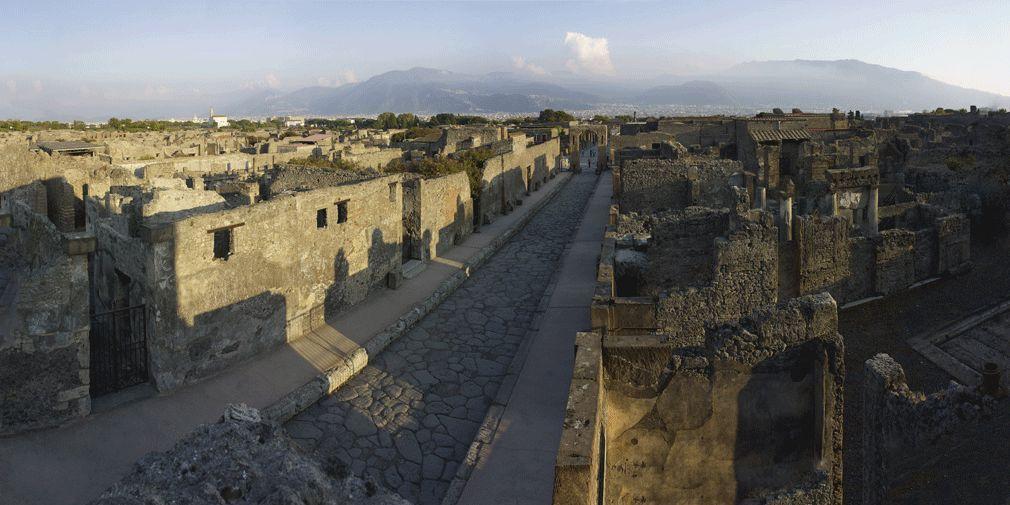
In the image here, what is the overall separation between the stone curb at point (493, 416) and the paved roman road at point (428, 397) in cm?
21

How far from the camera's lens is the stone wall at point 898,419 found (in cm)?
448

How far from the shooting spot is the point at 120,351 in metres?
10.2

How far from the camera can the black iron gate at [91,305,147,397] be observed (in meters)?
9.88

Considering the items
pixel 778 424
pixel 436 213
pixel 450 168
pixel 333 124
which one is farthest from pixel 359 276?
pixel 333 124

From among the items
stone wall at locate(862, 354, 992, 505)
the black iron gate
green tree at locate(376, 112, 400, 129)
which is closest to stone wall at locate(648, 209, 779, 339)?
stone wall at locate(862, 354, 992, 505)

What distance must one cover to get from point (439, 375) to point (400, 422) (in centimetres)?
171

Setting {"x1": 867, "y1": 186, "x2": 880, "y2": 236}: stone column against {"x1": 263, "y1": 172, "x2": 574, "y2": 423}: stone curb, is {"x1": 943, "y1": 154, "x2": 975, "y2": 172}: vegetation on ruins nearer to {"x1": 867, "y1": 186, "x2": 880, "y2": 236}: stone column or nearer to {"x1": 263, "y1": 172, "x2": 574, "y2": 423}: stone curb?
{"x1": 867, "y1": 186, "x2": 880, "y2": 236}: stone column

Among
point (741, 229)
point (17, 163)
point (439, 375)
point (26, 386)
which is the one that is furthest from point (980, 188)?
point (17, 163)

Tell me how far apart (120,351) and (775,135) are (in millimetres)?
29119

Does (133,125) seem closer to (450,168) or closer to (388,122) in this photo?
(388,122)

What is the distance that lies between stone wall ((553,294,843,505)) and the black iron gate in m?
7.41

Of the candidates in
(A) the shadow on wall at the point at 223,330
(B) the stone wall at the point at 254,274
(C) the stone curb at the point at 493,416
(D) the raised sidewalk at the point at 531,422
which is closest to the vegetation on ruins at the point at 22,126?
(B) the stone wall at the point at 254,274

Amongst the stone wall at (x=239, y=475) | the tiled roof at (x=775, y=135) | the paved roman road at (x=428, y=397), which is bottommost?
the paved roman road at (x=428, y=397)

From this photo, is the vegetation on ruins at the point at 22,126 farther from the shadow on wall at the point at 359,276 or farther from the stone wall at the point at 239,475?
the stone wall at the point at 239,475
